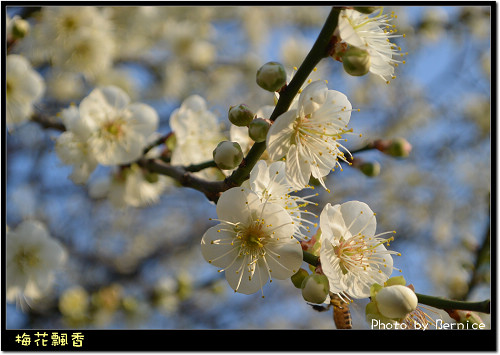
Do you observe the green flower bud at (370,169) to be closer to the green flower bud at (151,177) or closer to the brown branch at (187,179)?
the brown branch at (187,179)

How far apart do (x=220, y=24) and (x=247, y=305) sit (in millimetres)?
3026

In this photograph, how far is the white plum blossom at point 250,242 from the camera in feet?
3.71

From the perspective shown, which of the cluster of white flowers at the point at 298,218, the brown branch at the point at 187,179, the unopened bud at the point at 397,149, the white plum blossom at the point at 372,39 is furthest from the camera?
the unopened bud at the point at 397,149

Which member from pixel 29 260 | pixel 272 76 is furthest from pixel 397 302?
pixel 29 260

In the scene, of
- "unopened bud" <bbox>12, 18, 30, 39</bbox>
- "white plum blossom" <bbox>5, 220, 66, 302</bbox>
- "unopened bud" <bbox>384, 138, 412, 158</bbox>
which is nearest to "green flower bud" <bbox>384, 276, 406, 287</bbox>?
"unopened bud" <bbox>384, 138, 412, 158</bbox>

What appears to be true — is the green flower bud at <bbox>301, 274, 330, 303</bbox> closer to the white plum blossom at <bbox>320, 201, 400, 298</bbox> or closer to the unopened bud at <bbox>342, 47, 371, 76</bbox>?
the white plum blossom at <bbox>320, 201, 400, 298</bbox>

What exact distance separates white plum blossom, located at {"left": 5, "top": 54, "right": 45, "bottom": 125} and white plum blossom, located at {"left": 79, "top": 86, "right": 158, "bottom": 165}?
35cm

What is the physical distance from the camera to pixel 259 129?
42.0 inches

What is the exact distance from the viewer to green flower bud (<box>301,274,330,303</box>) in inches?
41.2

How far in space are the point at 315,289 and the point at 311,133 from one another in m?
0.41

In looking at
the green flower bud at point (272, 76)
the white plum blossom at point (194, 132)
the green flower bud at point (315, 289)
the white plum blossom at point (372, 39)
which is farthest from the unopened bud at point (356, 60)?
the white plum blossom at point (194, 132)

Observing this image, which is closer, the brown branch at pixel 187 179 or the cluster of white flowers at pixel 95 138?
the brown branch at pixel 187 179

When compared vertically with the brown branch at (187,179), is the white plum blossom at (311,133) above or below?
above

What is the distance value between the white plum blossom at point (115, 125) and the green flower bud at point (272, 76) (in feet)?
3.01
